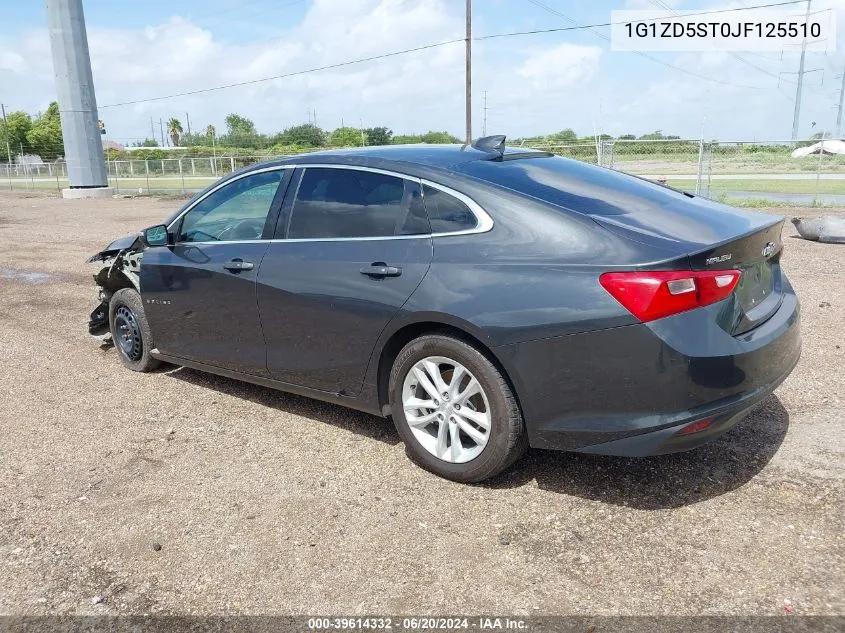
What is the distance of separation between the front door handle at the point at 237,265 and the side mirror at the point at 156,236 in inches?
30.0

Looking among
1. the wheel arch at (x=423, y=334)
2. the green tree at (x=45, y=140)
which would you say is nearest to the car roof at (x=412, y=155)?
the wheel arch at (x=423, y=334)

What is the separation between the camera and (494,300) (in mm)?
3252

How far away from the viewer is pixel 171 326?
199 inches

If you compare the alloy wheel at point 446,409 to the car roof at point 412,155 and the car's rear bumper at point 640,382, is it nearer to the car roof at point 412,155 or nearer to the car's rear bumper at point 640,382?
the car's rear bumper at point 640,382

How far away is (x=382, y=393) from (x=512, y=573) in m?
1.31

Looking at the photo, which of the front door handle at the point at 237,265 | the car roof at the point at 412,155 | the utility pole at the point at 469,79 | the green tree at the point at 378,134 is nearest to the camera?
the car roof at the point at 412,155

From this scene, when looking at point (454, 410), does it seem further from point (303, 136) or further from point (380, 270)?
point (303, 136)

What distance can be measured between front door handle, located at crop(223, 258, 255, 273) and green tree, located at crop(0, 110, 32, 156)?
7527cm

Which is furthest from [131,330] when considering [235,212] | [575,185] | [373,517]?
[575,185]

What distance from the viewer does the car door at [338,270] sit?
3.66 m

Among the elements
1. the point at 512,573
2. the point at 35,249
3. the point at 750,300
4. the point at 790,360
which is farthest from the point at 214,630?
the point at 35,249

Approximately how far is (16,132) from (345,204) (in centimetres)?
8214

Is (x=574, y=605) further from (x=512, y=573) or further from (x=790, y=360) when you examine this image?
(x=790, y=360)

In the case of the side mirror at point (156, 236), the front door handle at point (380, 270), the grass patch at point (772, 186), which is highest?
the side mirror at point (156, 236)
